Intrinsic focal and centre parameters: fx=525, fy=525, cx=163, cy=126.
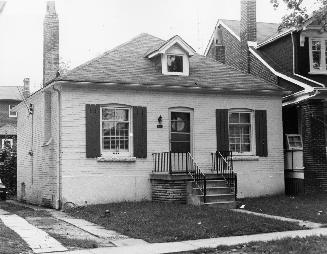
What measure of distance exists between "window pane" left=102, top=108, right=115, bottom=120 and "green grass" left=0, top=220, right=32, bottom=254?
6.85m

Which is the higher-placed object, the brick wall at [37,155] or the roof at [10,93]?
the roof at [10,93]

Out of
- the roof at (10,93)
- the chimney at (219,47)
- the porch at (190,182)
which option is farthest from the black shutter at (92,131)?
the roof at (10,93)

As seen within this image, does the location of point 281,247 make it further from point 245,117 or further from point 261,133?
point 245,117

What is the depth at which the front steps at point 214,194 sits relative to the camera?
16.6m

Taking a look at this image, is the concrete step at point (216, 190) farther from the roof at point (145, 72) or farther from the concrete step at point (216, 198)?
the roof at point (145, 72)

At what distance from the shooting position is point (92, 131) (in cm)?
1734

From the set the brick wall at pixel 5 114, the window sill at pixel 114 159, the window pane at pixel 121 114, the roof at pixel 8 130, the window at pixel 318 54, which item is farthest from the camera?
the brick wall at pixel 5 114

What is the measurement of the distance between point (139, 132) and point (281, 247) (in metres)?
9.21

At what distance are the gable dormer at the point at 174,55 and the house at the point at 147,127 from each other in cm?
4

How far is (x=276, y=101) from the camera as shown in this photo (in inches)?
797

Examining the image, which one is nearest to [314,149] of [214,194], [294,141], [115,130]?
[294,141]

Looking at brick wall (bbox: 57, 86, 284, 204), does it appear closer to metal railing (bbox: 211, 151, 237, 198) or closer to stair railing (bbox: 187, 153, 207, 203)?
metal railing (bbox: 211, 151, 237, 198)

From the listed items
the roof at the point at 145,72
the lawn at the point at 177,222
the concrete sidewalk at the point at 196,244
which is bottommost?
the concrete sidewalk at the point at 196,244

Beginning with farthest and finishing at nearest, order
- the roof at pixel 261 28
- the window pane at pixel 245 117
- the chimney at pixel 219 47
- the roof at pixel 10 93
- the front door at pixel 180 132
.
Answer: the roof at pixel 10 93
the chimney at pixel 219 47
the roof at pixel 261 28
the window pane at pixel 245 117
the front door at pixel 180 132
